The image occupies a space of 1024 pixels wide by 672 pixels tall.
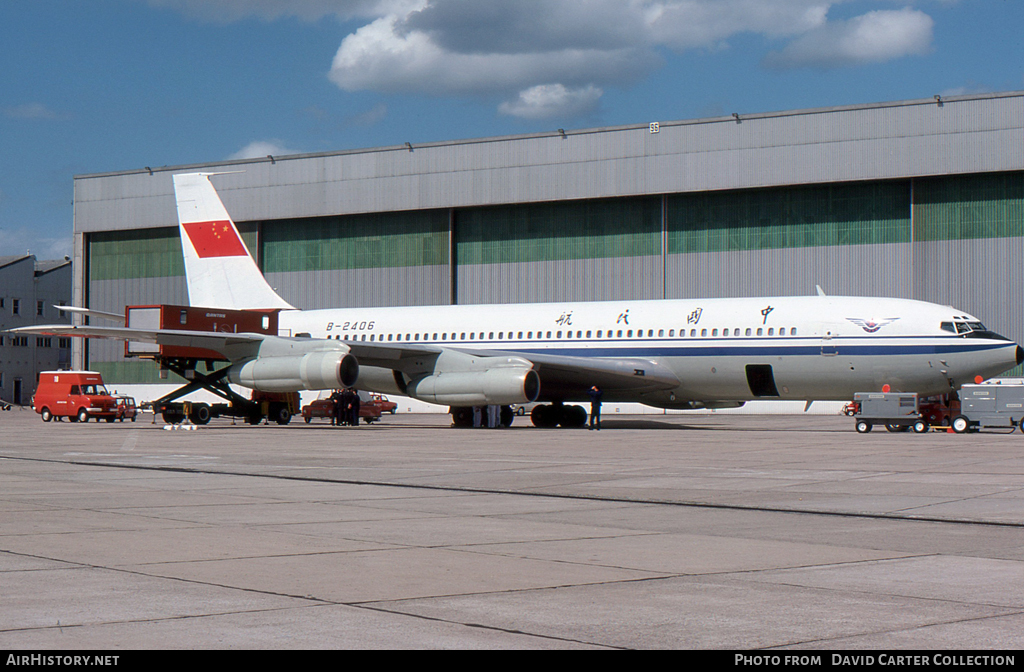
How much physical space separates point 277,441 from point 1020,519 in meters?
19.0

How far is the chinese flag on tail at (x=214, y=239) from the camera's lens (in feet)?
143

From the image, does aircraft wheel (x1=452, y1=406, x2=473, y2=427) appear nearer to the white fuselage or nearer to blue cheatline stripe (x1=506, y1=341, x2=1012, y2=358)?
the white fuselage

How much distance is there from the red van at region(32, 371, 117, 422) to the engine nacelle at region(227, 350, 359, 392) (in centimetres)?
1328

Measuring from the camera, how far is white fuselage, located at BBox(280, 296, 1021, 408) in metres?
30.4

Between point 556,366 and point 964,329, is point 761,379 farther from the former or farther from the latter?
point 556,366

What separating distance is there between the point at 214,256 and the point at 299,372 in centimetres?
1242

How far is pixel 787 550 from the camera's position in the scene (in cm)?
945

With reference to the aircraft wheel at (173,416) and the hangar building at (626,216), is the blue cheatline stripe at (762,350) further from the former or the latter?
the hangar building at (626,216)

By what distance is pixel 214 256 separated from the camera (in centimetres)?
4369

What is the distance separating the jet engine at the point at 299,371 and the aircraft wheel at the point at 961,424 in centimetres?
1708

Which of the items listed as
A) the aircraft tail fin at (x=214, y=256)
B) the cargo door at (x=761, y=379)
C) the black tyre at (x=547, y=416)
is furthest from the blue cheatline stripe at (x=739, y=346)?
the aircraft tail fin at (x=214, y=256)

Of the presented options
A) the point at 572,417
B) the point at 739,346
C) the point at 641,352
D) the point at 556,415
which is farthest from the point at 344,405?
the point at 739,346

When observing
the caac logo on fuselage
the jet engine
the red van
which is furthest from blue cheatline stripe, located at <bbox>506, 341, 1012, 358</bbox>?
the red van

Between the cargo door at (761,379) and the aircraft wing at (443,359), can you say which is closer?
the cargo door at (761,379)
